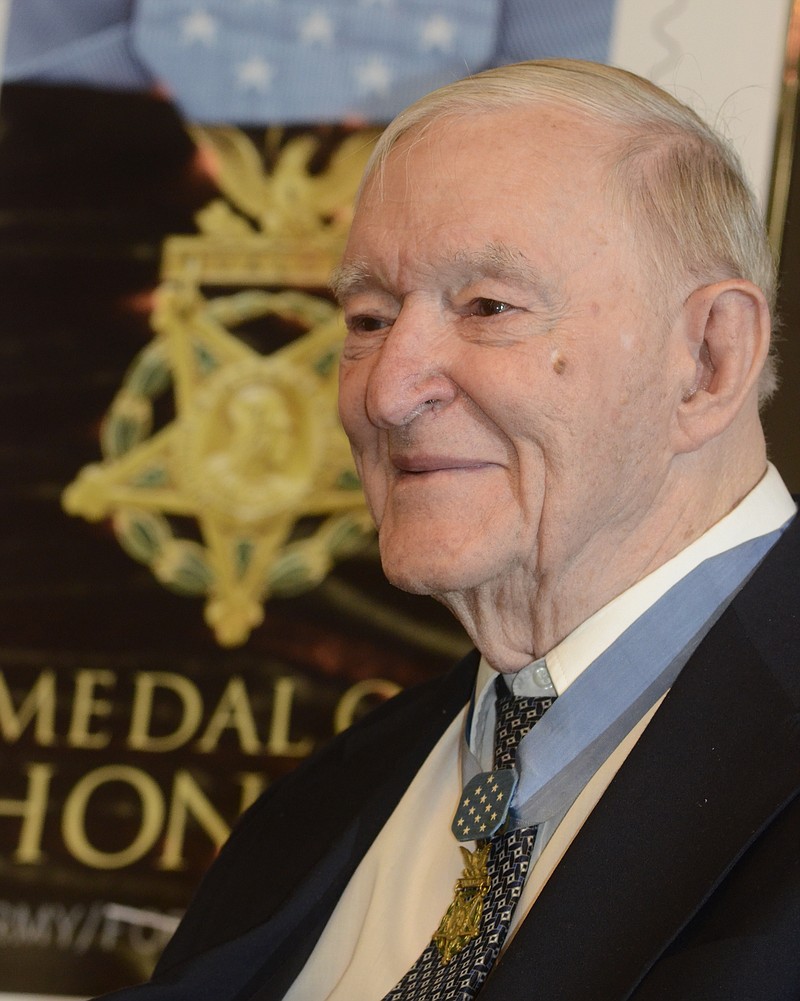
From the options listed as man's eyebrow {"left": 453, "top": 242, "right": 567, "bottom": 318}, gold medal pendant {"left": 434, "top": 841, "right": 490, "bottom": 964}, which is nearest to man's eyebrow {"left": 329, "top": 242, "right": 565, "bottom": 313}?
man's eyebrow {"left": 453, "top": 242, "right": 567, "bottom": 318}

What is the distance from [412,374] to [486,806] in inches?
15.2

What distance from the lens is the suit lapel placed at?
0.98 meters

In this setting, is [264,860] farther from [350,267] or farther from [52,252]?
[52,252]

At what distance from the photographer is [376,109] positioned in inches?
78.4

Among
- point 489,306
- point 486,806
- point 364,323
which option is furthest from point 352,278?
point 486,806

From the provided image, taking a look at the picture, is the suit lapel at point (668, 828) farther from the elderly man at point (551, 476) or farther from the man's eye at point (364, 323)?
the man's eye at point (364, 323)

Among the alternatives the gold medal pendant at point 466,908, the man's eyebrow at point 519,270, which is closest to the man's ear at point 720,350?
the man's eyebrow at point 519,270

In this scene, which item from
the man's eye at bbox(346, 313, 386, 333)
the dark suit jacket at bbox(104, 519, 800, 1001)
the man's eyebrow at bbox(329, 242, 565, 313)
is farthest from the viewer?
the man's eye at bbox(346, 313, 386, 333)

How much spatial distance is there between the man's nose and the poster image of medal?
0.33 meters

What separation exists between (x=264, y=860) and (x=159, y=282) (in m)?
0.90

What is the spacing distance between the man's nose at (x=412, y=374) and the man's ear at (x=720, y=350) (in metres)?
0.21

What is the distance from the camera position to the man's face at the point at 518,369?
1.19 metres

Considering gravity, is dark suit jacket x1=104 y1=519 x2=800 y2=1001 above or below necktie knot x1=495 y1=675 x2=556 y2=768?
above

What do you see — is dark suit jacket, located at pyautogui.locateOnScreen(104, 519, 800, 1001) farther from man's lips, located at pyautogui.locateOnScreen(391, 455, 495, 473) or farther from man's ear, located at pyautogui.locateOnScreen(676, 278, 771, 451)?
man's lips, located at pyautogui.locateOnScreen(391, 455, 495, 473)
